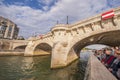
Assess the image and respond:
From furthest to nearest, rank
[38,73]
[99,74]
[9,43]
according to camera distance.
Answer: [9,43] → [38,73] → [99,74]

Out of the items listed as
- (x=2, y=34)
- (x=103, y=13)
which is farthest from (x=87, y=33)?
(x=2, y=34)

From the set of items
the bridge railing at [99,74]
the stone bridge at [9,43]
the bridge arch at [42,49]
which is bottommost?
the bridge railing at [99,74]

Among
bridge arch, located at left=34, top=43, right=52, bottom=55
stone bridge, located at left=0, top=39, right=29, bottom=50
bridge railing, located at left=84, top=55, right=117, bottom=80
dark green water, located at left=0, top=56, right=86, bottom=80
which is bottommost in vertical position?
dark green water, located at left=0, top=56, right=86, bottom=80

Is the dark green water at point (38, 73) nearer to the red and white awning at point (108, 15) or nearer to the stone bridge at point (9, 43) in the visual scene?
the red and white awning at point (108, 15)

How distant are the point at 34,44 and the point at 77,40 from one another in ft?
78.1

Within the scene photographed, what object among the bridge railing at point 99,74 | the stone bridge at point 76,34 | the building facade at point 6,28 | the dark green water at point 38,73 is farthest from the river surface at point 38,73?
the building facade at point 6,28

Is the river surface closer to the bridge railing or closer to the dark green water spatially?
the dark green water

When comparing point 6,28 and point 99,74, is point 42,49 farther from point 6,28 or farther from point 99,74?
point 99,74

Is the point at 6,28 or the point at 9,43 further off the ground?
the point at 6,28

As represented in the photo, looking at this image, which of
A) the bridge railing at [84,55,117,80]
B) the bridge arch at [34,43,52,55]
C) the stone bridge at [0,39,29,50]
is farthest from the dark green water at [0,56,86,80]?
the stone bridge at [0,39,29,50]

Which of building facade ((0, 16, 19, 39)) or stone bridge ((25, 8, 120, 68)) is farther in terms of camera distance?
building facade ((0, 16, 19, 39))

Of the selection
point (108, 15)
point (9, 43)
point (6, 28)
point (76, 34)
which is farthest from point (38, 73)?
point (6, 28)

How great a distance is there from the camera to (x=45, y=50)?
45.6 metres

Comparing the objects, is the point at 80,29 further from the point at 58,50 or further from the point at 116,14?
the point at 116,14
